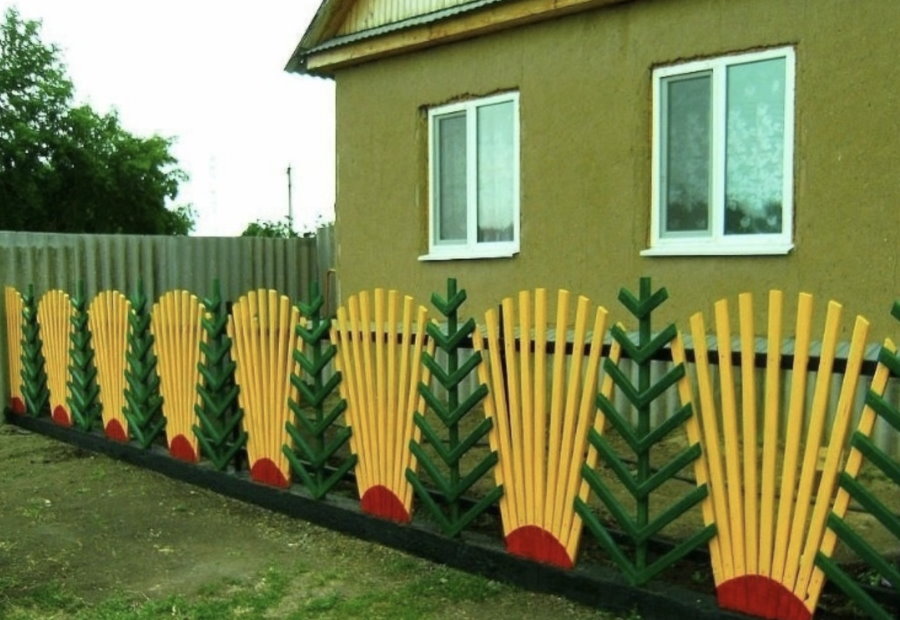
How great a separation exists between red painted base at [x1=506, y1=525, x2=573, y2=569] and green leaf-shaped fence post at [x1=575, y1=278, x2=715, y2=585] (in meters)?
0.22

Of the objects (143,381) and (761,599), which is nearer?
(761,599)

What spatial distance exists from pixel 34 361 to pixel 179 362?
2.97 metres

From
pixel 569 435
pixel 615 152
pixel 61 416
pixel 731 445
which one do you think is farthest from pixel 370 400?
pixel 61 416

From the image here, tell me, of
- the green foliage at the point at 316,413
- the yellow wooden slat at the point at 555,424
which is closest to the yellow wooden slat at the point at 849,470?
the yellow wooden slat at the point at 555,424

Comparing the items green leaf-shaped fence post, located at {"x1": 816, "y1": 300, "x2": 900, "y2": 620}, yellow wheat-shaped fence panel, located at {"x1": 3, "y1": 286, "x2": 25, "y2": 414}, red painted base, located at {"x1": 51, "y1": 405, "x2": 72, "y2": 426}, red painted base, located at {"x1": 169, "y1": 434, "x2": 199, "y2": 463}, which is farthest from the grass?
yellow wheat-shaped fence panel, located at {"x1": 3, "y1": 286, "x2": 25, "y2": 414}

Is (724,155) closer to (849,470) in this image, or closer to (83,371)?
(849,470)

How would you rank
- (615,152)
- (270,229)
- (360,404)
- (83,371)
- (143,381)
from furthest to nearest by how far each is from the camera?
(270,229) → (83,371) → (615,152) → (143,381) → (360,404)

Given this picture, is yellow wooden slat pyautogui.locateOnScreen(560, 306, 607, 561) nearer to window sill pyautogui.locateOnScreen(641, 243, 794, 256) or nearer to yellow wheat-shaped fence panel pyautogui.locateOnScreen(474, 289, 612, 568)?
yellow wheat-shaped fence panel pyautogui.locateOnScreen(474, 289, 612, 568)

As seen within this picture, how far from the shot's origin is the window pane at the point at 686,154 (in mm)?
6902

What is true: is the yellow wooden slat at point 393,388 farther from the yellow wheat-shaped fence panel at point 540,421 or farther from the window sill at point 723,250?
the window sill at point 723,250

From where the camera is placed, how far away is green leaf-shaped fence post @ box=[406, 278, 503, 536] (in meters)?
4.58

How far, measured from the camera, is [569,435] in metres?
4.21

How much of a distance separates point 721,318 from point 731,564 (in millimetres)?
957

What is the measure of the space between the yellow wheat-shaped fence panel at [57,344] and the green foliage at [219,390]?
244cm
